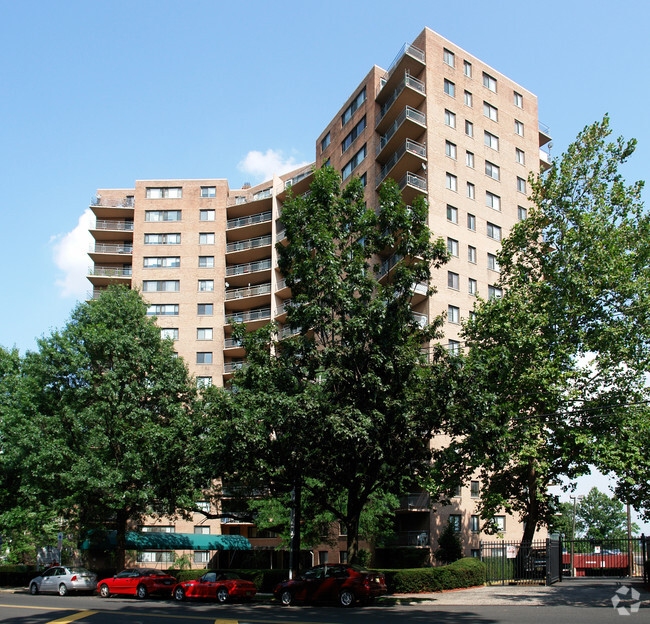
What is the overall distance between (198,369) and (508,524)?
103ft

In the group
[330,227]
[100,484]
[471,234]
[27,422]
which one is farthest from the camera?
[471,234]

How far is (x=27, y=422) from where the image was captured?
3506cm

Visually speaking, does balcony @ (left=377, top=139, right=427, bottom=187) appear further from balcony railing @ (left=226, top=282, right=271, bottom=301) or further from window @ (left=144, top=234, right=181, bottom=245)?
window @ (left=144, top=234, right=181, bottom=245)

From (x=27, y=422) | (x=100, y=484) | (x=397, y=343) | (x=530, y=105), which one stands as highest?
(x=530, y=105)

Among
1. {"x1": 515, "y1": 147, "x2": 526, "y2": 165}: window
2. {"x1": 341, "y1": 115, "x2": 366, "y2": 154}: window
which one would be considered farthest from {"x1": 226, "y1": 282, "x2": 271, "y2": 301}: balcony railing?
{"x1": 515, "y1": 147, "x2": 526, "y2": 165}: window

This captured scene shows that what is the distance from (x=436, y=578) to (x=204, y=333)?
1560 inches

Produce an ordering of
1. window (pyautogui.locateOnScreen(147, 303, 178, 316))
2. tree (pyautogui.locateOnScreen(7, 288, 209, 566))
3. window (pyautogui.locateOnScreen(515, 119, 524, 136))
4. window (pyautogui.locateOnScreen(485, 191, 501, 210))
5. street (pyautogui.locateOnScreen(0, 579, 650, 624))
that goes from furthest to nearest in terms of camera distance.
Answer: window (pyautogui.locateOnScreen(147, 303, 178, 316)), window (pyautogui.locateOnScreen(515, 119, 524, 136)), window (pyautogui.locateOnScreen(485, 191, 501, 210)), tree (pyautogui.locateOnScreen(7, 288, 209, 566)), street (pyautogui.locateOnScreen(0, 579, 650, 624))

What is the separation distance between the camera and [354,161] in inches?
2140

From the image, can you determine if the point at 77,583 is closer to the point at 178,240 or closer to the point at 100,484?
the point at 100,484

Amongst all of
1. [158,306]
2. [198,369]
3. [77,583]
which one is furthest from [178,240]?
[77,583]

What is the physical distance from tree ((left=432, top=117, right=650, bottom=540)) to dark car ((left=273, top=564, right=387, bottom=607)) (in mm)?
6782

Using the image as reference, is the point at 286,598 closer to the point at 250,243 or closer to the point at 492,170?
the point at 492,170

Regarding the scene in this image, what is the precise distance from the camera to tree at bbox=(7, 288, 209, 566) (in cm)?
3366

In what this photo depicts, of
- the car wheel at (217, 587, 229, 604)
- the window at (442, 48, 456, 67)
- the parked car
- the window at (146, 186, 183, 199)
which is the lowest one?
the parked car
